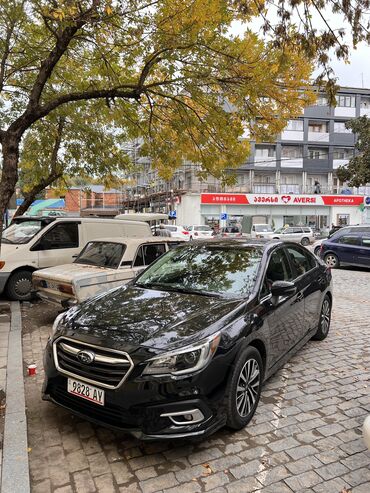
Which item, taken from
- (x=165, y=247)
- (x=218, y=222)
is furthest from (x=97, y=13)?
(x=218, y=222)

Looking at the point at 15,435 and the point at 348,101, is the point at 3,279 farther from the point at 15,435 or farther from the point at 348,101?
the point at 348,101

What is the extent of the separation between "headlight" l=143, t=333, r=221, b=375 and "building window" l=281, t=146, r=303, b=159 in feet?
135

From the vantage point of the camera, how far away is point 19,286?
8.45 meters

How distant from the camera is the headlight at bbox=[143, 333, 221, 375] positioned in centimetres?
277

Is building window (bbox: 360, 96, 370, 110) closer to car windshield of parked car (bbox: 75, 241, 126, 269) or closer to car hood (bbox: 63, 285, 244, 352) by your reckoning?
car windshield of parked car (bbox: 75, 241, 126, 269)

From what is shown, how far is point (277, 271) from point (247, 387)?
1.47 metres

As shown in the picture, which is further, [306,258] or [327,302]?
[327,302]

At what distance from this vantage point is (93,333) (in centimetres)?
313

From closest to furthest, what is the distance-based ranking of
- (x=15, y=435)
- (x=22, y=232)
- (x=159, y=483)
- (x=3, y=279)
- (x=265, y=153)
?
(x=159, y=483)
(x=15, y=435)
(x=3, y=279)
(x=22, y=232)
(x=265, y=153)

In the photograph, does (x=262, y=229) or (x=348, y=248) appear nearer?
(x=348, y=248)

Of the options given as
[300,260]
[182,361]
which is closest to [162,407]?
[182,361]

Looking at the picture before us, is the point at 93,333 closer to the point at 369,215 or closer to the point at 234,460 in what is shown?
Result: the point at 234,460

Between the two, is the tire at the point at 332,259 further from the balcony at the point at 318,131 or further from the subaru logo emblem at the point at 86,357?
the balcony at the point at 318,131

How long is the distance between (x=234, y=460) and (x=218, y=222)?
122ft
